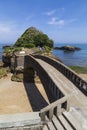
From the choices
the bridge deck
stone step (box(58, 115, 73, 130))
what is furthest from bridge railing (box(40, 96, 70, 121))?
the bridge deck

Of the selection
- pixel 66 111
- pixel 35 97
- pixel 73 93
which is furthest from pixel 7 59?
pixel 66 111

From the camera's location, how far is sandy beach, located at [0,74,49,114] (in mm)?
20938

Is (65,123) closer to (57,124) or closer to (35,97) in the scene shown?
(57,124)

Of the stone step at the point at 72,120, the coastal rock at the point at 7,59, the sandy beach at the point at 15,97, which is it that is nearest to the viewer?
the stone step at the point at 72,120

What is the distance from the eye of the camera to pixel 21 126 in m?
9.93

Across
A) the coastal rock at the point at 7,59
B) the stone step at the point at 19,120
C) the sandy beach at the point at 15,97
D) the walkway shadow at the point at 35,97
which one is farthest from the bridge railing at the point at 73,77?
the coastal rock at the point at 7,59

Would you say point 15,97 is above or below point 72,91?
below

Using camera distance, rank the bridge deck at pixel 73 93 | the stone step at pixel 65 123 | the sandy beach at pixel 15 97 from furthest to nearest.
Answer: the sandy beach at pixel 15 97, the bridge deck at pixel 73 93, the stone step at pixel 65 123

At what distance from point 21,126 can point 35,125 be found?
2.49ft

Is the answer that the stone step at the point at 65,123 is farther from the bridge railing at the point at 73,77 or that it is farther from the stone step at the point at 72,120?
the bridge railing at the point at 73,77

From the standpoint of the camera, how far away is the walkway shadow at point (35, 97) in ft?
71.5

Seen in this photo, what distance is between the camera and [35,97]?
25.1m

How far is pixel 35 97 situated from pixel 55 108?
14200 mm

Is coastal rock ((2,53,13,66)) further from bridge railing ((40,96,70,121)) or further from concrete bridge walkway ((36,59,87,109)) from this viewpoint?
bridge railing ((40,96,70,121))
